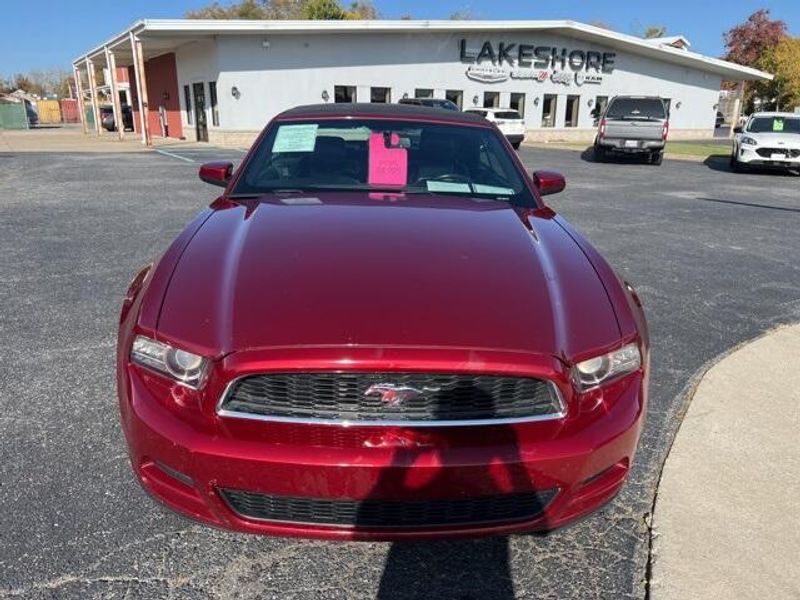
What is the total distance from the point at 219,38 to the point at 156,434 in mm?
24224

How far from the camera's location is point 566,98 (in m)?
33.1

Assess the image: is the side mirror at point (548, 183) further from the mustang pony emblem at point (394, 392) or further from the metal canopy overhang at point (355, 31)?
the metal canopy overhang at point (355, 31)

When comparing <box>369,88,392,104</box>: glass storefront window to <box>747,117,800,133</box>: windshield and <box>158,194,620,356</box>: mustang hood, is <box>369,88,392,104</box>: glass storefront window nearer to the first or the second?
<box>747,117,800,133</box>: windshield

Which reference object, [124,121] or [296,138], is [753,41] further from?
[296,138]

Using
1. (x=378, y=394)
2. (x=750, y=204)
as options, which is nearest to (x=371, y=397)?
(x=378, y=394)

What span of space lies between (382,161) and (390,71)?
25.4m

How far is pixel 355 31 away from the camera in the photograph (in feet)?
83.0

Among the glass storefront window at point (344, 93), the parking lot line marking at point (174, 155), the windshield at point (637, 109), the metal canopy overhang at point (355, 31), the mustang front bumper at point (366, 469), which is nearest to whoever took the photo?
the mustang front bumper at point (366, 469)

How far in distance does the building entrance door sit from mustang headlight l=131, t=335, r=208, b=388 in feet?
85.0

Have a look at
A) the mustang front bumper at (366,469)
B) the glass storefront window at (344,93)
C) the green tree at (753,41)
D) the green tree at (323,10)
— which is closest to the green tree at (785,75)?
the green tree at (753,41)

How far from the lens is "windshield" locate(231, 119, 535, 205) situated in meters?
3.41

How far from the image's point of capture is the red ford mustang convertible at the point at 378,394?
185 cm

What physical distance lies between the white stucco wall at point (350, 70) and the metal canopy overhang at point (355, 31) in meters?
0.50

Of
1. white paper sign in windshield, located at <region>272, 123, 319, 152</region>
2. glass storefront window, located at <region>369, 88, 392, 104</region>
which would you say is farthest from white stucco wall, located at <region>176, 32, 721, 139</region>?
white paper sign in windshield, located at <region>272, 123, 319, 152</region>
